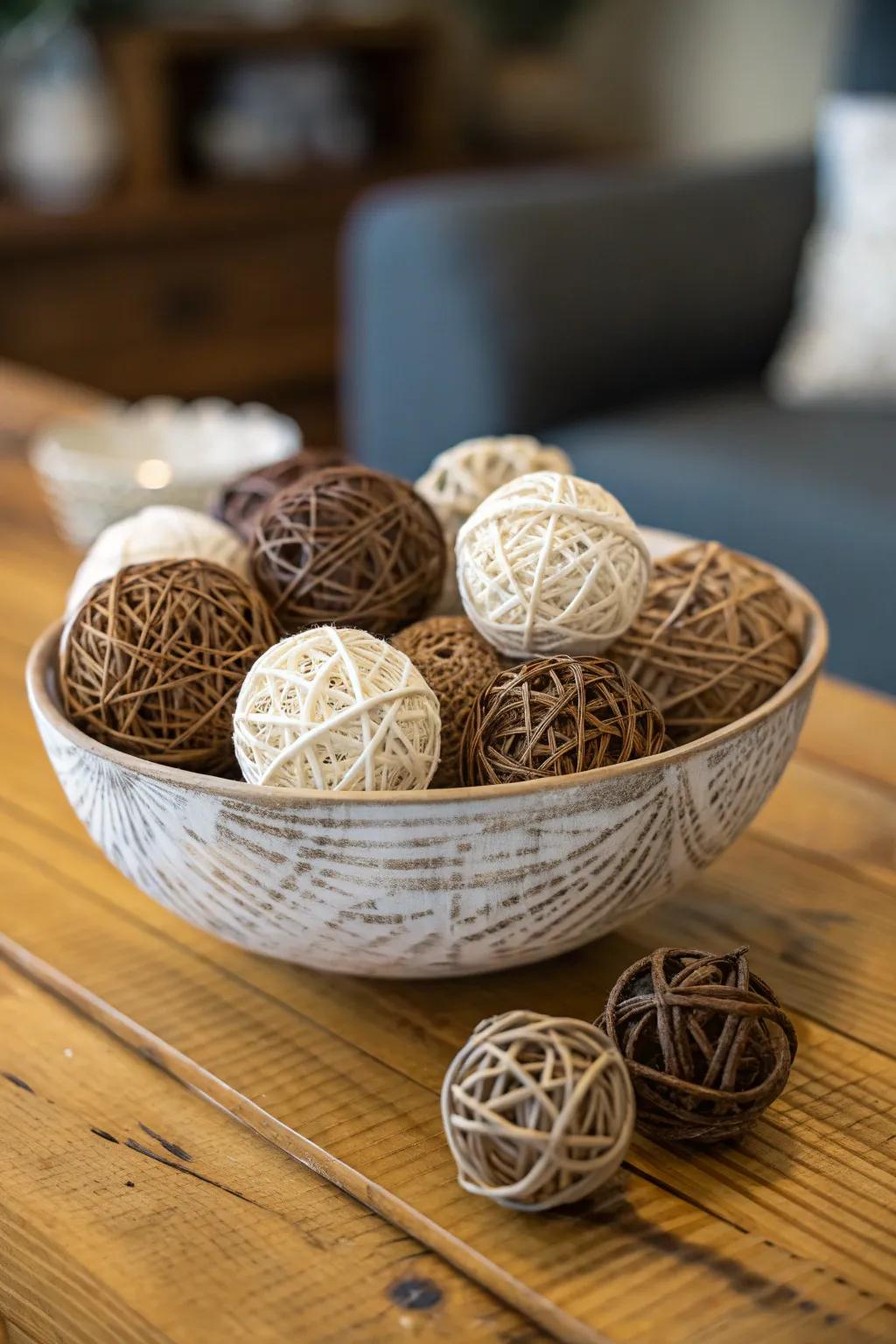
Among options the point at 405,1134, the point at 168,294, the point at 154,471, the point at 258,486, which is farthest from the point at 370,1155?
the point at 168,294

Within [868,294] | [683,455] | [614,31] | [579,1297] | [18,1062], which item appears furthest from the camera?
[614,31]

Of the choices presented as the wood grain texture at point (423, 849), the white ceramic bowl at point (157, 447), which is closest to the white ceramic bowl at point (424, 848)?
the wood grain texture at point (423, 849)

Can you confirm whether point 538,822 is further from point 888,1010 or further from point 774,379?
point 774,379

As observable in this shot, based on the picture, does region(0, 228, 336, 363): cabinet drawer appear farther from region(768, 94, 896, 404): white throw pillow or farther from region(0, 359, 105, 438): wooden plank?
region(768, 94, 896, 404): white throw pillow

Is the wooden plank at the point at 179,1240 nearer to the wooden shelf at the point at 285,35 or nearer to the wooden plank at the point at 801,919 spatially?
the wooden plank at the point at 801,919

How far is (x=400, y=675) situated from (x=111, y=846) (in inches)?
5.6

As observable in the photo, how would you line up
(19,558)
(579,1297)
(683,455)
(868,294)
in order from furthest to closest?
(868,294)
(683,455)
(19,558)
(579,1297)

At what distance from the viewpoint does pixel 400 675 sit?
0.54 m

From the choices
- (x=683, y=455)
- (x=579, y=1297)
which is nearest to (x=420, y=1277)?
(x=579, y=1297)

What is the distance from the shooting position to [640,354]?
1733 millimetres

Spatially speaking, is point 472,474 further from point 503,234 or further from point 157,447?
point 503,234

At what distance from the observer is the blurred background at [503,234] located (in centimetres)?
163

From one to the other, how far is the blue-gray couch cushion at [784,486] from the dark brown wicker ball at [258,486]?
2.42ft

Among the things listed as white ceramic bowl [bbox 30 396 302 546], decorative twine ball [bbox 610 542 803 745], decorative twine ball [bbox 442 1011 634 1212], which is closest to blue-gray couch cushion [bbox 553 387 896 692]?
white ceramic bowl [bbox 30 396 302 546]
